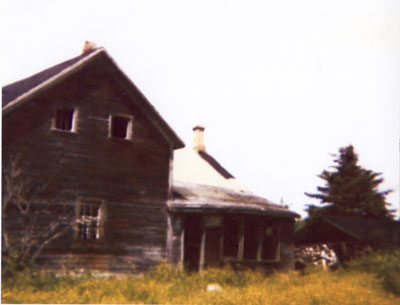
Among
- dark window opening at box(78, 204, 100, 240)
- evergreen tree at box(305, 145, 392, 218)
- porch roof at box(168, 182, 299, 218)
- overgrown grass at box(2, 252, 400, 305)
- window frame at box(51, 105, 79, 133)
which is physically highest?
window frame at box(51, 105, 79, 133)

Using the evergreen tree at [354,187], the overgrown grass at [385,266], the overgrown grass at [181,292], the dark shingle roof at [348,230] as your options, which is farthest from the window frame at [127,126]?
the overgrown grass at [385,266]

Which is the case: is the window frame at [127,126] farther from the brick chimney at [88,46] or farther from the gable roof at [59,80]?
the brick chimney at [88,46]

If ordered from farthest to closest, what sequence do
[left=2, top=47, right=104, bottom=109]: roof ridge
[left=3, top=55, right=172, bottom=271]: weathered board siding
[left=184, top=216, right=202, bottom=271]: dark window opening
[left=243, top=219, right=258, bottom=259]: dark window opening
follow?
1. [left=243, top=219, right=258, bottom=259]: dark window opening
2. [left=184, top=216, right=202, bottom=271]: dark window opening
3. [left=3, top=55, right=172, bottom=271]: weathered board siding
4. [left=2, top=47, right=104, bottom=109]: roof ridge

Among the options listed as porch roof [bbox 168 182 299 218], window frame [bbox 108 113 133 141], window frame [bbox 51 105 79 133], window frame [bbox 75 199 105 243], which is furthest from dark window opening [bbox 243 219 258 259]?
window frame [bbox 51 105 79 133]

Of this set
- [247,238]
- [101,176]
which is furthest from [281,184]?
[247,238]

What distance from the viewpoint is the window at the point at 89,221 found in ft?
35.3

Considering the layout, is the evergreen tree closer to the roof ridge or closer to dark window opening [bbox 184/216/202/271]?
dark window opening [bbox 184/216/202/271]

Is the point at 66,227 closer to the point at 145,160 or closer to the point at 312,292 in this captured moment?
the point at 145,160

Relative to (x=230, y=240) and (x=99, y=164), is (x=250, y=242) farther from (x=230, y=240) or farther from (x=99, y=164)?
(x=99, y=164)

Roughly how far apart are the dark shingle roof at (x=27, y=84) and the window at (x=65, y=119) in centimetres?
81

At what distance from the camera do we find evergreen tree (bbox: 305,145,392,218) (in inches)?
366

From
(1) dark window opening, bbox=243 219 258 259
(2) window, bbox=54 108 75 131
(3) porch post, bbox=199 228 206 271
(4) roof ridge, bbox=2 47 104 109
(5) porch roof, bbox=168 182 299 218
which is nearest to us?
(4) roof ridge, bbox=2 47 104 109

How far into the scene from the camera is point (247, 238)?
56.5 ft

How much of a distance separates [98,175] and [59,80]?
2.26 m
